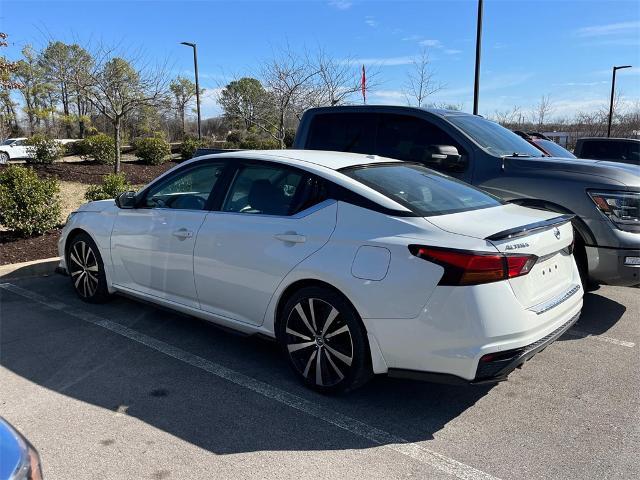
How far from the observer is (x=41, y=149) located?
1603 cm

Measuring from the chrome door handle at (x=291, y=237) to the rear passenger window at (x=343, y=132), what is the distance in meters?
2.71

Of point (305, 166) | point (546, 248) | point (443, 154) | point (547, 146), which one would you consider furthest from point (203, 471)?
point (547, 146)

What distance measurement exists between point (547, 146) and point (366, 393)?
5629 millimetres

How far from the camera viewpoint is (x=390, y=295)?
3.10 metres

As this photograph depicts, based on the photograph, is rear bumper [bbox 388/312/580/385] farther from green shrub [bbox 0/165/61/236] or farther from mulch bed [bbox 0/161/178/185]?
mulch bed [bbox 0/161/178/185]

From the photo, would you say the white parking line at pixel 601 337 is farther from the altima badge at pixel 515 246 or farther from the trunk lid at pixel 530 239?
the altima badge at pixel 515 246

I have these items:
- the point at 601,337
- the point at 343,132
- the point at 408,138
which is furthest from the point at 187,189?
the point at 601,337

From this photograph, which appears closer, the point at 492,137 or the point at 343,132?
→ the point at 492,137

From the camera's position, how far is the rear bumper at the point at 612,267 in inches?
181

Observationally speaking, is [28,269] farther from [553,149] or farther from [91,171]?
[91,171]

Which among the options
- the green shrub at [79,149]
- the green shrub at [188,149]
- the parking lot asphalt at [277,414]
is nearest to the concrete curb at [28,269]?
the parking lot asphalt at [277,414]

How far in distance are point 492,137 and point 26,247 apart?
21.3 feet

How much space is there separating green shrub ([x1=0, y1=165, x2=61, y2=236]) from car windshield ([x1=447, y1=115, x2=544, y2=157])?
20.0ft

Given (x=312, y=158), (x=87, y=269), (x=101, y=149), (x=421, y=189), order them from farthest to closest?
1. (x=101, y=149)
2. (x=87, y=269)
3. (x=312, y=158)
4. (x=421, y=189)
